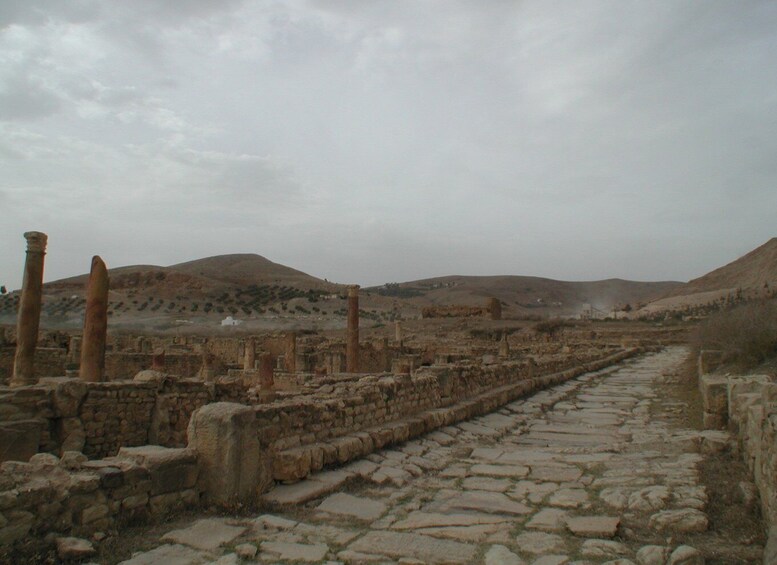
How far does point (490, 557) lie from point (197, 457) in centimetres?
224

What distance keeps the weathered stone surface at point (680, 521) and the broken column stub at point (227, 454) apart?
280cm

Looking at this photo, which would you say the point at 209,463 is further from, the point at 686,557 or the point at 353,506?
the point at 686,557

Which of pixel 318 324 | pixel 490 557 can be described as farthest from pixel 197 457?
pixel 318 324

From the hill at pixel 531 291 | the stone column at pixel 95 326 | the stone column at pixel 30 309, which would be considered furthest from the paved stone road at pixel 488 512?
the hill at pixel 531 291

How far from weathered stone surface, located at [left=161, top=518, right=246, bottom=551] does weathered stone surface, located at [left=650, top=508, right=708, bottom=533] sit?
8.72 ft

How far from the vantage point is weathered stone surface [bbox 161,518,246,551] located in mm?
3568

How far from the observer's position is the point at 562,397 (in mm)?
12000

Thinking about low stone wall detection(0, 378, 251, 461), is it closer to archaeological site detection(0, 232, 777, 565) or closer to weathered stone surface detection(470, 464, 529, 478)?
archaeological site detection(0, 232, 777, 565)

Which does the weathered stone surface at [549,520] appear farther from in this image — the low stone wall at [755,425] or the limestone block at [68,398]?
the limestone block at [68,398]

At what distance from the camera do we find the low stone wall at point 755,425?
3203mm

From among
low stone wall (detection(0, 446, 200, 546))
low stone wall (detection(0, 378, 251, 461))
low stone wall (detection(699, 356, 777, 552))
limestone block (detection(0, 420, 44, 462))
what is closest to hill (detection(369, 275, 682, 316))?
low stone wall (detection(0, 378, 251, 461))

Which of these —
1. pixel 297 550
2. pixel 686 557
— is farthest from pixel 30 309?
pixel 686 557

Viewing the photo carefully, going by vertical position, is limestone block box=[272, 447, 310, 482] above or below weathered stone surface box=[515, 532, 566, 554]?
above

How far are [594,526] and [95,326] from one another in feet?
33.3
